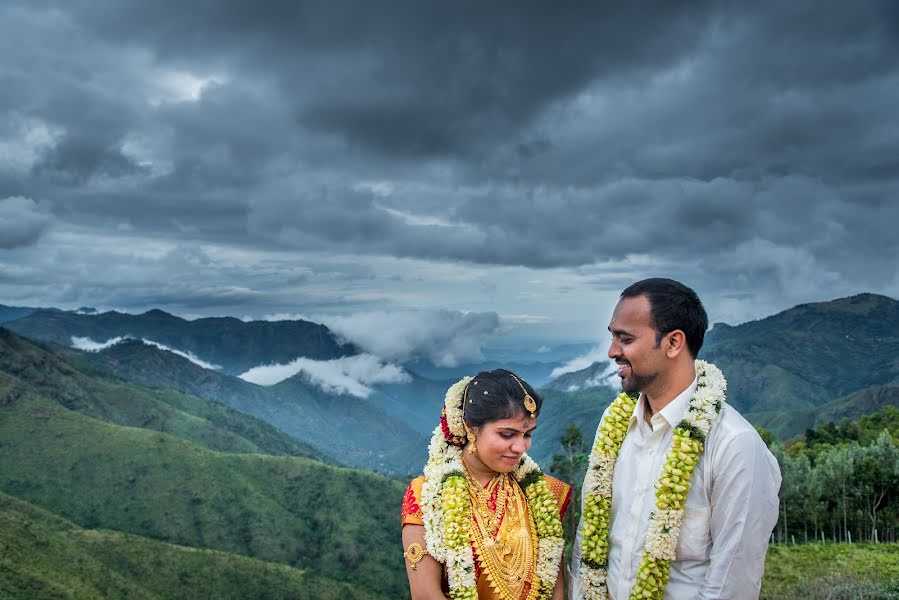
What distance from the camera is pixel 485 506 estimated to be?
19.5 feet

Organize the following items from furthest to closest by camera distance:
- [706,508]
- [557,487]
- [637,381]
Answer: [557,487], [637,381], [706,508]

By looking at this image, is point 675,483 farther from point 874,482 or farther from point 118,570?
point 118,570

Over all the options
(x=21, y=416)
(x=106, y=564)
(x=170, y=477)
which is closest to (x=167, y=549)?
(x=106, y=564)

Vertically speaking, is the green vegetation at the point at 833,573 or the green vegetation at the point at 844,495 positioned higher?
the green vegetation at the point at 833,573

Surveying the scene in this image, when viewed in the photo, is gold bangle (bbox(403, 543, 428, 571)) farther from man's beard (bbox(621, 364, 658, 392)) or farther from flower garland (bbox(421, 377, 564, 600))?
man's beard (bbox(621, 364, 658, 392))

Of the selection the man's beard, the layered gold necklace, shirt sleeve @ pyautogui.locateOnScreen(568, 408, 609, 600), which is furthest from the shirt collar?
the layered gold necklace

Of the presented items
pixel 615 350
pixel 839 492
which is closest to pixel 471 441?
pixel 615 350

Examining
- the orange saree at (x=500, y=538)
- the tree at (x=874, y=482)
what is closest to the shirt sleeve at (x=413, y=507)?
the orange saree at (x=500, y=538)

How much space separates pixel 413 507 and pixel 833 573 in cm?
1693

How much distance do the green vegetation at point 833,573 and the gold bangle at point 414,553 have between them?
10208mm

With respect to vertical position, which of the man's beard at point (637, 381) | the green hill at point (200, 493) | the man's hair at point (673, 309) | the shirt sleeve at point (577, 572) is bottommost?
the green hill at point (200, 493)

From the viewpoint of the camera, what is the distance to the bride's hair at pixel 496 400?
554 cm

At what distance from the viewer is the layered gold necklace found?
5.79 m

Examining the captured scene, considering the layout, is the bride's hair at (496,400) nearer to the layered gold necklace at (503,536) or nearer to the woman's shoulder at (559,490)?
the layered gold necklace at (503,536)
